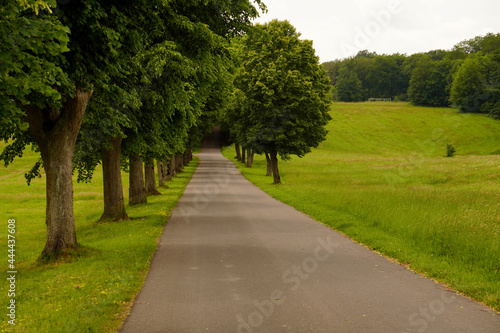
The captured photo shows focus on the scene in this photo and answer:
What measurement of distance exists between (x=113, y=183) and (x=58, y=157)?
6.28 metres

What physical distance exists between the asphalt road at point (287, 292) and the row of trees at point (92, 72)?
3.39 metres

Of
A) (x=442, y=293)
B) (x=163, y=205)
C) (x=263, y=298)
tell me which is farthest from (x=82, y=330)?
(x=163, y=205)

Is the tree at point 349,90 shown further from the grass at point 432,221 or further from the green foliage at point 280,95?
the green foliage at point 280,95

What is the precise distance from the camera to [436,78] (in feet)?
391

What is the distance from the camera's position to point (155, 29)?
35.2 feet

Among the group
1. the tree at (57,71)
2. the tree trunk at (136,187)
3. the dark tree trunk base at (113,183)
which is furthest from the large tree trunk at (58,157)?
the tree trunk at (136,187)

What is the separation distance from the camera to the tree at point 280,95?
99.9 ft

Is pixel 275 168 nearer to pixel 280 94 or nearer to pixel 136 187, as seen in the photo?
pixel 280 94

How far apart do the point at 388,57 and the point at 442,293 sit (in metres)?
178

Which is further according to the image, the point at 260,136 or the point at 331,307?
the point at 260,136

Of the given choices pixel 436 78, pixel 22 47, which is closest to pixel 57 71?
pixel 22 47

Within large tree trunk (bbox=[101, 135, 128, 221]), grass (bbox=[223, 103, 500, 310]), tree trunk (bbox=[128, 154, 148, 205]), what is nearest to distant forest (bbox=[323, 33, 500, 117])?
grass (bbox=[223, 103, 500, 310])

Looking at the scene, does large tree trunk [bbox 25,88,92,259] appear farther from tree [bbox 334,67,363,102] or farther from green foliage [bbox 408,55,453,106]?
tree [bbox 334,67,363,102]

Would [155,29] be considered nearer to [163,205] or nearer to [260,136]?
[163,205]
